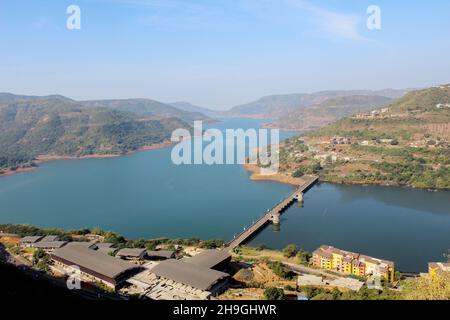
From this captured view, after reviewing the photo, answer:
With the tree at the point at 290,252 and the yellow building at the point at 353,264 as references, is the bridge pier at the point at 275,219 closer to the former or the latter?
the tree at the point at 290,252

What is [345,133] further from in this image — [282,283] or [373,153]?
[282,283]

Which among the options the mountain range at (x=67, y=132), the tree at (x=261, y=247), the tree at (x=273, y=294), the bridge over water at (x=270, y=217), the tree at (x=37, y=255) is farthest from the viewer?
the mountain range at (x=67, y=132)


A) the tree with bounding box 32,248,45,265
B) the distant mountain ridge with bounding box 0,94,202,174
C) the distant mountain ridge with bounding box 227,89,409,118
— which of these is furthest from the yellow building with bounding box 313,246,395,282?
the distant mountain ridge with bounding box 227,89,409,118

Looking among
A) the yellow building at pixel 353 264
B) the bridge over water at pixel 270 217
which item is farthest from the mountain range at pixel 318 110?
the yellow building at pixel 353 264

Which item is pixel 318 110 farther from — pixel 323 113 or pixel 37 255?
pixel 37 255

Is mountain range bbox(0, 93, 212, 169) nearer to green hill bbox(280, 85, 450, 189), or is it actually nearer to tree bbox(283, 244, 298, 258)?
green hill bbox(280, 85, 450, 189)
